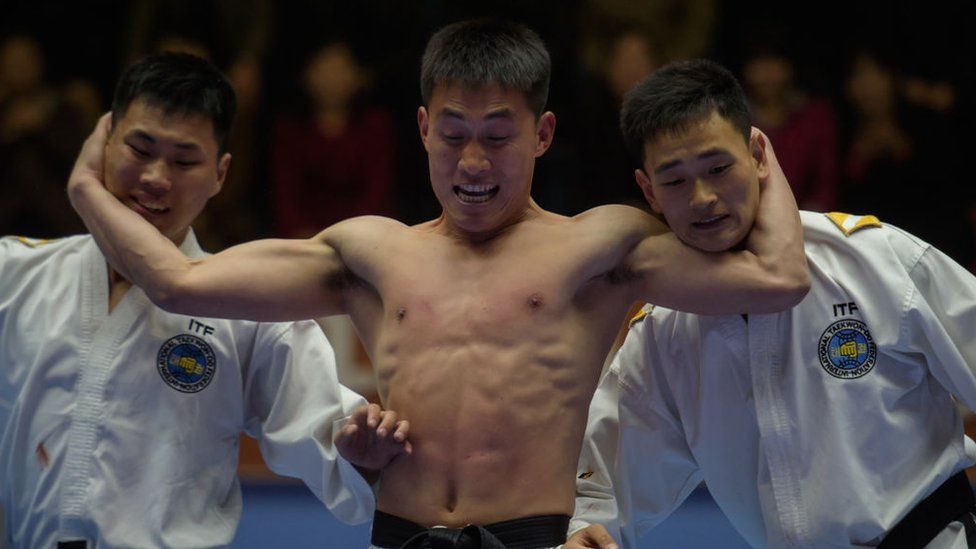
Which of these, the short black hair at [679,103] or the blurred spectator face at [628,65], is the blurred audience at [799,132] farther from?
the short black hair at [679,103]

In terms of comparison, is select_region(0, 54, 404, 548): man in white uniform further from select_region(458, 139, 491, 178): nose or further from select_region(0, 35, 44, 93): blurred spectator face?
select_region(0, 35, 44, 93): blurred spectator face

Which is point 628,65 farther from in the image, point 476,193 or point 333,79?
point 476,193

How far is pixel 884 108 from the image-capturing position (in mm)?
6129

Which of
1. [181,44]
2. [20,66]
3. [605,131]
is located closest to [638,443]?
[605,131]

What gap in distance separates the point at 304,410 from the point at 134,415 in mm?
424

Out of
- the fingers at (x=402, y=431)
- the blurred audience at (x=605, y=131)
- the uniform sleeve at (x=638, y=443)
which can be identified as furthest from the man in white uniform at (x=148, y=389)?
the blurred audience at (x=605, y=131)

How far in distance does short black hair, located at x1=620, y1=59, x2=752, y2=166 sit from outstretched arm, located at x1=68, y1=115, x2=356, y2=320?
773 millimetres

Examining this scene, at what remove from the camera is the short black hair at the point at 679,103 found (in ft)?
9.16

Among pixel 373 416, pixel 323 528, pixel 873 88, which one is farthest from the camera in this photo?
pixel 873 88

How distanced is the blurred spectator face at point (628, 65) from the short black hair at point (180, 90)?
3.02m

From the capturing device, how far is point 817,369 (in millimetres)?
2852

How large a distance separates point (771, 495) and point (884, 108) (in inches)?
148

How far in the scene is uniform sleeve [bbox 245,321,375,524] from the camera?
3.02 metres

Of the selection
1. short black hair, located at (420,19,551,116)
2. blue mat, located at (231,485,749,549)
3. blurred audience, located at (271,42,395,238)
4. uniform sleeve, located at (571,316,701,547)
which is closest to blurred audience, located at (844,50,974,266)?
blue mat, located at (231,485,749,549)
